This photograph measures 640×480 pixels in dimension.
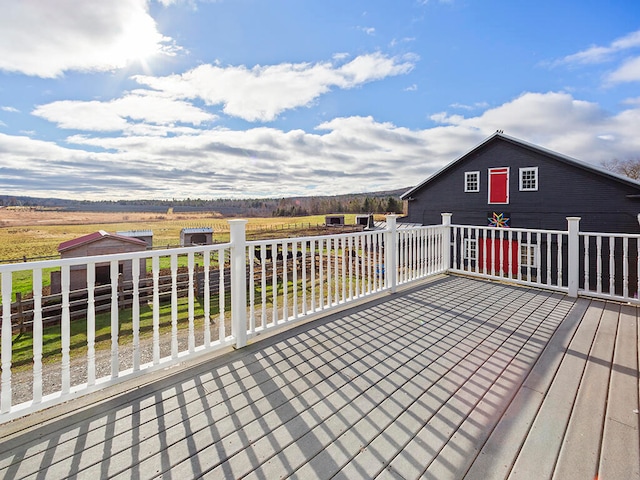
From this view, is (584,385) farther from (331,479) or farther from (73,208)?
(73,208)

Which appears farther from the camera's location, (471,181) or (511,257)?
(471,181)

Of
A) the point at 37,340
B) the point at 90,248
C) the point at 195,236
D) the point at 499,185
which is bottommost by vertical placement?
A: the point at 37,340

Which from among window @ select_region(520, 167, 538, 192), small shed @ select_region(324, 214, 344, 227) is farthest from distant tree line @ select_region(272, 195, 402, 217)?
window @ select_region(520, 167, 538, 192)

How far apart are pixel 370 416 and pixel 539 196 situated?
41.7 ft

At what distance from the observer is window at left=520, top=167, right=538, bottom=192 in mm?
11156

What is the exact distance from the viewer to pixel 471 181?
12.8m

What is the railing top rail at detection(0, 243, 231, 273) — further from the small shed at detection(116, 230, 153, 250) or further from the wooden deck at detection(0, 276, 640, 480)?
the small shed at detection(116, 230, 153, 250)

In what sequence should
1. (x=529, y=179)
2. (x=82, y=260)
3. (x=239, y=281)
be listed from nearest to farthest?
(x=82, y=260), (x=239, y=281), (x=529, y=179)

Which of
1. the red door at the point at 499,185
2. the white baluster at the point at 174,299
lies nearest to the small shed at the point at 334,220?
the red door at the point at 499,185

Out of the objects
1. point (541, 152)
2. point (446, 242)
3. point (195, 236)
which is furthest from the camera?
point (195, 236)

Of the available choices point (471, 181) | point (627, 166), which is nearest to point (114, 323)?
point (471, 181)

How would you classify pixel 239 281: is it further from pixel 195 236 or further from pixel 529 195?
pixel 529 195

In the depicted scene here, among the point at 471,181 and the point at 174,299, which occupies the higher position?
the point at 471,181

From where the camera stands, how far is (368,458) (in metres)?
1.30
